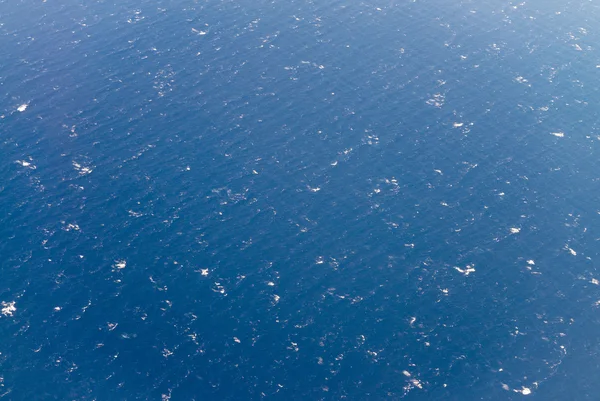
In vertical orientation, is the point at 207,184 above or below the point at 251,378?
above

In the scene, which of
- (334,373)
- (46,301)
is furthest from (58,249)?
(334,373)

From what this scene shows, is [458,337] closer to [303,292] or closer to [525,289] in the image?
[525,289]

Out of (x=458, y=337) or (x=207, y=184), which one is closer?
(x=458, y=337)

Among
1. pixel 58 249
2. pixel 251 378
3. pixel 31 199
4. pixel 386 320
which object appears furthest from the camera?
pixel 31 199

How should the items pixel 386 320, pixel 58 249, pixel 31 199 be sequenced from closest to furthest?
pixel 386 320
pixel 58 249
pixel 31 199

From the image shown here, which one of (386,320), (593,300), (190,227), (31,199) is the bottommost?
(593,300)

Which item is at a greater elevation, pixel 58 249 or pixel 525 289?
pixel 58 249

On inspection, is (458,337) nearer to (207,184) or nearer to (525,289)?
(525,289)

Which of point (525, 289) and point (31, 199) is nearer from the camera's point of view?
point (525, 289)

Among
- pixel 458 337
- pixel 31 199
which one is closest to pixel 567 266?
pixel 458 337
